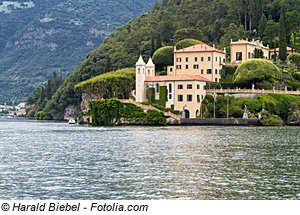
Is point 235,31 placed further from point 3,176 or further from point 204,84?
point 3,176

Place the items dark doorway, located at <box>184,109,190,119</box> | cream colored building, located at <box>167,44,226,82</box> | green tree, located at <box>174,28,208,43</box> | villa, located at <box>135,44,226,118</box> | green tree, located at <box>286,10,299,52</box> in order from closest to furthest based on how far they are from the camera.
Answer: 1. villa, located at <box>135,44,226,118</box>
2. dark doorway, located at <box>184,109,190,119</box>
3. cream colored building, located at <box>167,44,226,82</box>
4. green tree, located at <box>286,10,299,52</box>
5. green tree, located at <box>174,28,208,43</box>

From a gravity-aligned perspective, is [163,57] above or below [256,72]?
above

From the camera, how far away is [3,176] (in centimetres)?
4109

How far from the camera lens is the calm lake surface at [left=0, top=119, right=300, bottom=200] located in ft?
114

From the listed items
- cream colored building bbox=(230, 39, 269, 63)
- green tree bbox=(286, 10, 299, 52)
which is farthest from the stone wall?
green tree bbox=(286, 10, 299, 52)

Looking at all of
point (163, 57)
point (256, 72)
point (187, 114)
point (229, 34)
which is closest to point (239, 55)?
Answer: point (256, 72)

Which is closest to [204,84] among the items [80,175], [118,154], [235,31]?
[235,31]

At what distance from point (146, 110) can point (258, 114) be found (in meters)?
22.6

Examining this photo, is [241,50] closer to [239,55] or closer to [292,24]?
[239,55]

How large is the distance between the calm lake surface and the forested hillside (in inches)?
3630

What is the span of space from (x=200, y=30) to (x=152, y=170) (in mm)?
125237

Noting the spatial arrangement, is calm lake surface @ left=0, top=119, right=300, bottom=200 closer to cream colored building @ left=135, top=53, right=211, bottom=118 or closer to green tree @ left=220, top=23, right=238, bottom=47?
cream colored building @ left=135, top=53, right=211, bottom=118

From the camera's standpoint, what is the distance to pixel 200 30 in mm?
164875
